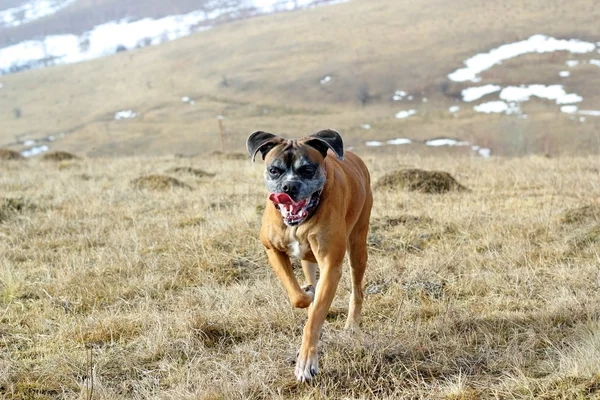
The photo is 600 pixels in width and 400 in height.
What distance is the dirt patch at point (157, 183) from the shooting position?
11.8 meters

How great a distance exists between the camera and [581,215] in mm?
8078

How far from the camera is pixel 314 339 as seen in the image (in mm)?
4098

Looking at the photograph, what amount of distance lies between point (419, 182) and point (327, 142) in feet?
21.8

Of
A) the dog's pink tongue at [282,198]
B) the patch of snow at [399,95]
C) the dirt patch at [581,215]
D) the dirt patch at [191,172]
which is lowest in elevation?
the patch of snow at [399,95]

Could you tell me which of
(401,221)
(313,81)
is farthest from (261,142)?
(313,81)

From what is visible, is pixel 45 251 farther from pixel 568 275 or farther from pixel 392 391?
pixel 568 275

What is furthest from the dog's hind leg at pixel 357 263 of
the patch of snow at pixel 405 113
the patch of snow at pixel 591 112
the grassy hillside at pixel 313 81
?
the patch of snow at pixel 405 113

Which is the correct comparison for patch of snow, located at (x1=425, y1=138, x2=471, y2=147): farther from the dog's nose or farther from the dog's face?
the dog's nose

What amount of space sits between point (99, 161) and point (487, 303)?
1438cm

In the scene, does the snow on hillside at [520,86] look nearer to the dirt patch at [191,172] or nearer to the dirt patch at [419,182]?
the dirt patch at [191,172]

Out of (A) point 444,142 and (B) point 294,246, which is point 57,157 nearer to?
(B) point 294,246

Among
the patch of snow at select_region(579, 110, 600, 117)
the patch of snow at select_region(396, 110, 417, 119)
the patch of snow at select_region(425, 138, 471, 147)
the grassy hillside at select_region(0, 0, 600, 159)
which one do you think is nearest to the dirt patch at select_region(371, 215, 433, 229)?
the grassy hillside at select_region(0, 0, 600, 159)

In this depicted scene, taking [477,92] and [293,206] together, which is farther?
[477,92]

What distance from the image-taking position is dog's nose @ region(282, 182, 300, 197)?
4.12m
